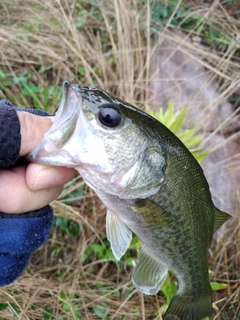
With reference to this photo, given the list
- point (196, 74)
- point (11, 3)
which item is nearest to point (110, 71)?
point (196, 74)

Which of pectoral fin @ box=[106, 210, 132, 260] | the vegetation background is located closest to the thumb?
pectoral fin @ box=[106, 210, 132, 260]

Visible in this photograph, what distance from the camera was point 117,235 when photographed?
59.9 inches

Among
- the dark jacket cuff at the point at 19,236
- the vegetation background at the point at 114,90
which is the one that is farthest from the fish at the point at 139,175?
the vegetation background at the point at 114,90

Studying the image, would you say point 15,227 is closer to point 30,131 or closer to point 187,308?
point 30,131

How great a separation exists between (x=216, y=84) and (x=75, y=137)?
2.65 metres

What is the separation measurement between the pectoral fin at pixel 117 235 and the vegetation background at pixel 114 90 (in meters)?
1.09

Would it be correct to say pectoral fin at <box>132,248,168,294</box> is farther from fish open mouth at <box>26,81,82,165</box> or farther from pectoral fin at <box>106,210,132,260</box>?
fish open mouth at <box>26,81,82,165</box>

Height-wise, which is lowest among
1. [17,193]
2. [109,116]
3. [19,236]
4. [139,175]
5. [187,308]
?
[187,308]

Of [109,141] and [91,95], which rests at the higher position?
[91,95]

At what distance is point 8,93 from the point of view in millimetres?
3400

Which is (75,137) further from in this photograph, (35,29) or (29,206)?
(35,29)

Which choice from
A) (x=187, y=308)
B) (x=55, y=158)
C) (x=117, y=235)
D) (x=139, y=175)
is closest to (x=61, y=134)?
(x=55, y=158)

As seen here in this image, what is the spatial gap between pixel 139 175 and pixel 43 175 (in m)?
0.36

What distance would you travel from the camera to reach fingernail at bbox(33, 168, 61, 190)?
1.25 m
